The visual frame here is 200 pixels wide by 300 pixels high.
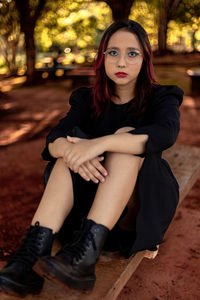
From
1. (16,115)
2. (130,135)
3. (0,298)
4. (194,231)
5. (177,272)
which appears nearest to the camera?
(0,298)

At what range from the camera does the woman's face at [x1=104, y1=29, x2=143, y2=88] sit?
6.16 feet

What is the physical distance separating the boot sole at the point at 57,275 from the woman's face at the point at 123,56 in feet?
3.65

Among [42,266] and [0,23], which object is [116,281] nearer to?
[42,266]

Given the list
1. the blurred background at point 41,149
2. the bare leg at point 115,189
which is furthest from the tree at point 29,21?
the bare leg at point 115,189

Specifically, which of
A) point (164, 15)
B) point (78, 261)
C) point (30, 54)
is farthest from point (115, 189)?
point (164, 15)

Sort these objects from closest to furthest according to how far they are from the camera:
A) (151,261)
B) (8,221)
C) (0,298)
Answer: (0,298)
(151,261)
(8,221)

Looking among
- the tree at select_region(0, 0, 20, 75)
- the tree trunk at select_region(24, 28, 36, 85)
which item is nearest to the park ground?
the tree trunk at select_region(24, 28, 36, 85)

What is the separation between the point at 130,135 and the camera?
1693mm

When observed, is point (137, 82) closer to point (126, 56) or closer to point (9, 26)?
point (126, 56)

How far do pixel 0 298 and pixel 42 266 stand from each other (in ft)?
1.00

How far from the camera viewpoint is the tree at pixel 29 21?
11023mm

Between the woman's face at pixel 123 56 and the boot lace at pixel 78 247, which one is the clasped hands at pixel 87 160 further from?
the woman's face at pixel 123 56

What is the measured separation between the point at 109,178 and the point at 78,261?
0.42 metres

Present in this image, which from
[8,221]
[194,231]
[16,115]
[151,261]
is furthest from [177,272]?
[16,115]
